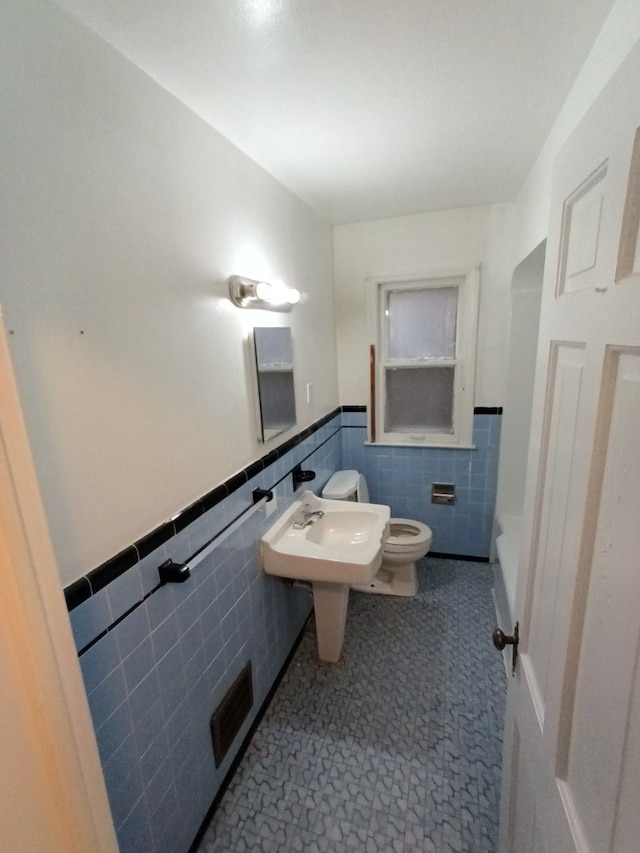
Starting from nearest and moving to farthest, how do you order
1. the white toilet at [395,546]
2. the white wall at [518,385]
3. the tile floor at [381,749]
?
1. the tile floor at [381,749]
2. the white wall at [518,385]
3. the white toilet at [395,546]

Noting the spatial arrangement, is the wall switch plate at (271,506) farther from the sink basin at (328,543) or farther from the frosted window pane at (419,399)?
the frosted window pane at (419,399)

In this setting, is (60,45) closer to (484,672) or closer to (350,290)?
(350,290)

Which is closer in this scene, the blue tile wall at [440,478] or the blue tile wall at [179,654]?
the blue tile wall at [179,654]

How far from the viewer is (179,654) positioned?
1.15 m

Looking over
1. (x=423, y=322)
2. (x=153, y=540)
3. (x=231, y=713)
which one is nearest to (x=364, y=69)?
(x=153, y=540)

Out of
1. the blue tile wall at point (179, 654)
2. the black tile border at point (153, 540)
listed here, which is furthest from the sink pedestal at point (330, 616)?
the black tile border at point (153, 540)

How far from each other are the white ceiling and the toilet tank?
5.59 feet

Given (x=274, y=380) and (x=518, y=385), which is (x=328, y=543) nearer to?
(x=274, y=380)

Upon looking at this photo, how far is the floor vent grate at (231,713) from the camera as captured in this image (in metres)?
1.35

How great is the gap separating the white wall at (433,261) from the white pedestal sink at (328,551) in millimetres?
1063

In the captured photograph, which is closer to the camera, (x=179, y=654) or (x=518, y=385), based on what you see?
(x=179, y=654)

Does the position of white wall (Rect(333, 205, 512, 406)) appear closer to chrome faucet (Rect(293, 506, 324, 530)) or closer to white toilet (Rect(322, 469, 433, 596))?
white toilet (Rect(322, 469, 433, 596))

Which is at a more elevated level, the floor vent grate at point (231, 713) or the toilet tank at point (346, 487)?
the toilet tank at point (346, 487)

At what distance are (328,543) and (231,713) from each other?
83 centimetres
